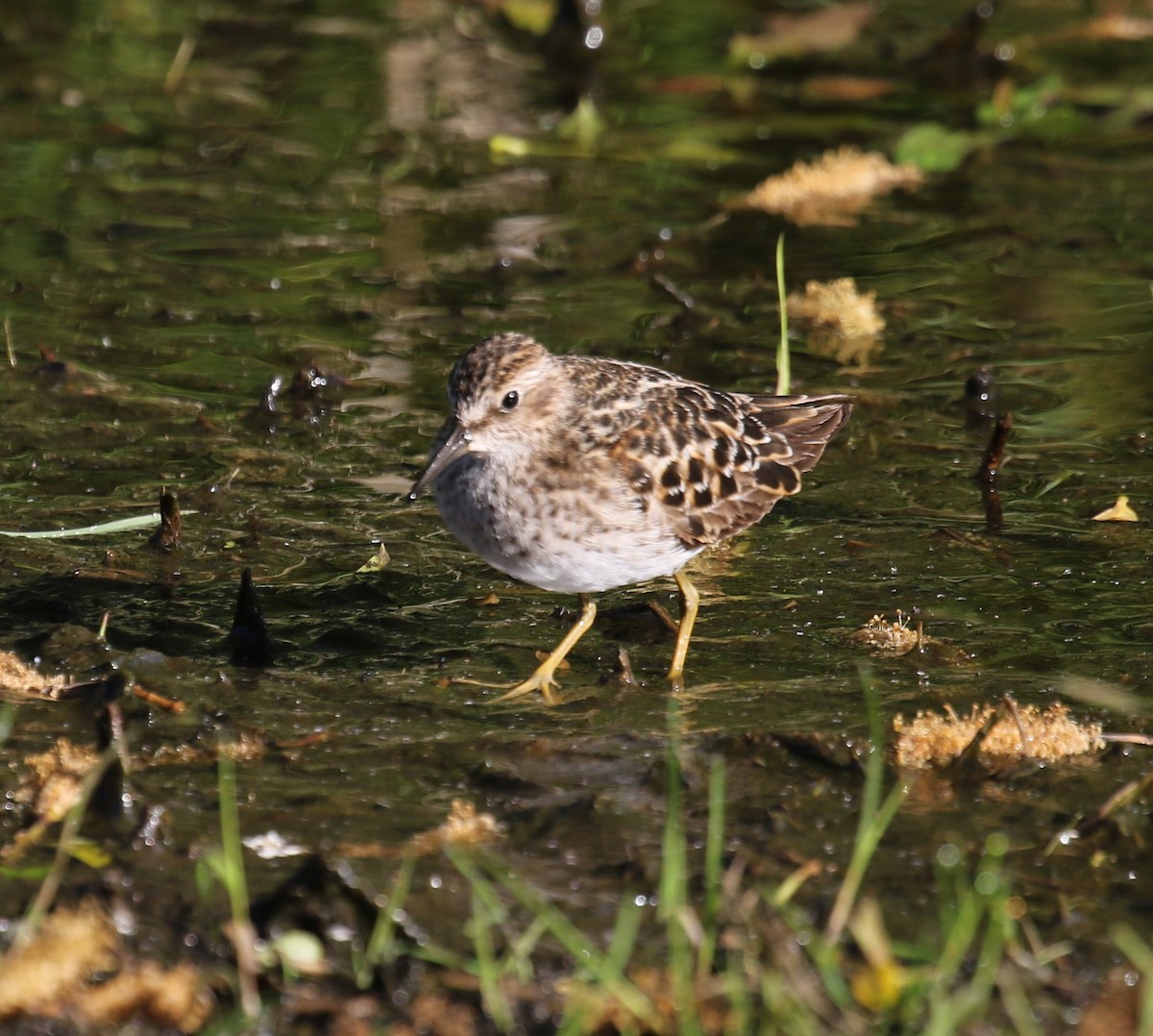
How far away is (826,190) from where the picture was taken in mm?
10438

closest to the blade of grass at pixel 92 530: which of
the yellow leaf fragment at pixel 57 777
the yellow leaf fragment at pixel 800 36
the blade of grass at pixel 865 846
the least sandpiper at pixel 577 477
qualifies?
the least sandpiper at pixel 577 477

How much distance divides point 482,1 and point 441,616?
28.1 feet

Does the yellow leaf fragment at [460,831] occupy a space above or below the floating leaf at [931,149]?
below

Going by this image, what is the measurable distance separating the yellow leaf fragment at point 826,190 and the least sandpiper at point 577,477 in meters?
4.07

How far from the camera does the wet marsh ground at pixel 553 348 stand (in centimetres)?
477

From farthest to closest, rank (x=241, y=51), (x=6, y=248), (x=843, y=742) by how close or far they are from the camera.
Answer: (x=241, y=51)
(x=6, y=248)
(x=843, y=742)

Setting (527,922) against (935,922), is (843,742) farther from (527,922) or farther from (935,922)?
(527,922)

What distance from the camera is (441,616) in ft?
21.2

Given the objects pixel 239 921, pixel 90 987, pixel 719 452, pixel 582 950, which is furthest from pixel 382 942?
pixel 719 452

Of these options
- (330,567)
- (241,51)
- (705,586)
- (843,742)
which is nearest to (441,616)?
(330,567)

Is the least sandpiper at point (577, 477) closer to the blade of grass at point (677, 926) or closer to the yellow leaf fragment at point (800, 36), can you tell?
the blade of grass at point (677, 926)

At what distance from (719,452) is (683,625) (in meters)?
0.78

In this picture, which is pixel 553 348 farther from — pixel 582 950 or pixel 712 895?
pixel 582 950

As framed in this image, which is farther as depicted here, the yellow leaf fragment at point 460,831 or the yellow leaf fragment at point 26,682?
the yellow leaf fragment at point 26,682
